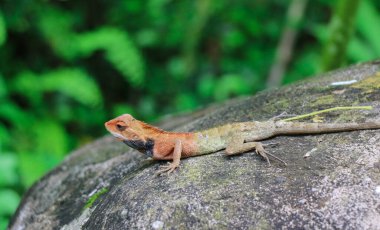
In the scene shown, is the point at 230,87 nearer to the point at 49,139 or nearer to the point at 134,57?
the point at 134,57

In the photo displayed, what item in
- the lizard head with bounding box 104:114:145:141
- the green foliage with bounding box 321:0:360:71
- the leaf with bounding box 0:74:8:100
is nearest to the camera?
the lizard head with bounding box 104:114:145:141

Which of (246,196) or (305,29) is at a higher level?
(305,29)

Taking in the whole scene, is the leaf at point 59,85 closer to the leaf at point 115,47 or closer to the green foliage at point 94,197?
the leaf at point 115,47

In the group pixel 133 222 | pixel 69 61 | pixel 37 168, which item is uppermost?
pixel 69 61

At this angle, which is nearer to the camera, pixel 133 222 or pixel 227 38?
pixel 133 222

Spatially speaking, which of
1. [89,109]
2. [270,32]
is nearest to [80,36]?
[89,109]

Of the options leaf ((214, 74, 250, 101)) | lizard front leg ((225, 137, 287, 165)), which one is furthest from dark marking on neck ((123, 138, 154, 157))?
leaf ((214, 74, 250, 101))

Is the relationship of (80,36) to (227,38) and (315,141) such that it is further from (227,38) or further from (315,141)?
(315,141)

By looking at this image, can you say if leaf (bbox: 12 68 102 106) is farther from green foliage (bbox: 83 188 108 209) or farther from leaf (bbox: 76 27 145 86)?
green foliage (bbox: 83 188 108 209)
